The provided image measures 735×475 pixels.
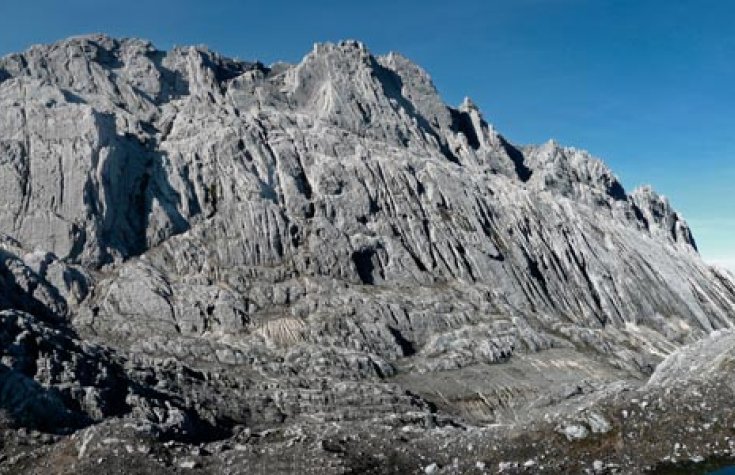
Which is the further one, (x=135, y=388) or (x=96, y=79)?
(x=96, y=79)

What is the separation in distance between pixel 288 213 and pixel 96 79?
268 ft

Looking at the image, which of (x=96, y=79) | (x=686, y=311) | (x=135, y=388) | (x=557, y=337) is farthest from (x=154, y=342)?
(x=686, y=311)

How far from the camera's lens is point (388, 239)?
15775cm

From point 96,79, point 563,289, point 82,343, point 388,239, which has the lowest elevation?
point 82,343

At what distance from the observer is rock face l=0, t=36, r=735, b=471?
102 m

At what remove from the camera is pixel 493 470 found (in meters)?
46.2

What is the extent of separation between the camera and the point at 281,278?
5571 inches

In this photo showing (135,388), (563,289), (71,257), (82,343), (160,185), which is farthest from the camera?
(563,289)

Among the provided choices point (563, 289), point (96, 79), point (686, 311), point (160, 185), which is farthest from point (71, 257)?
point (686, 311)

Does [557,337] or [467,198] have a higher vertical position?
[467,198]

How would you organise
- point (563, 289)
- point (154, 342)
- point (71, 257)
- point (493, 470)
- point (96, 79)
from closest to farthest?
point (493, 470) < point (154, 342) < point (71, 257) < point (563, 289) < point (96, 79)

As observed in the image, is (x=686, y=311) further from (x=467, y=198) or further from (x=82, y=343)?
(x=82, y=343)

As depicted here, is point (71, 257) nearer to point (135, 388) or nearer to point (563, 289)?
point (135, 388)

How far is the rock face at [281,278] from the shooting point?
10231 centimetres
